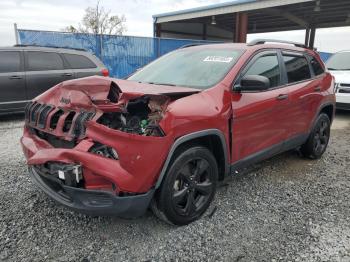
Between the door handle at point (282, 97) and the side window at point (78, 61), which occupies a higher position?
the side window at point (78, 61)

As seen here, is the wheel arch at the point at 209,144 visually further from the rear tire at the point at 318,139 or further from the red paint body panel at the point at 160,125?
the rear tire at the point at 318,139

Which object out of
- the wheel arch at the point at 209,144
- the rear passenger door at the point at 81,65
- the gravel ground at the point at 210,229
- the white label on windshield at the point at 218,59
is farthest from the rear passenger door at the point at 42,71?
the wheel arch at the point at 209,144

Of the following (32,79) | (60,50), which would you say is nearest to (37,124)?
(32,79)

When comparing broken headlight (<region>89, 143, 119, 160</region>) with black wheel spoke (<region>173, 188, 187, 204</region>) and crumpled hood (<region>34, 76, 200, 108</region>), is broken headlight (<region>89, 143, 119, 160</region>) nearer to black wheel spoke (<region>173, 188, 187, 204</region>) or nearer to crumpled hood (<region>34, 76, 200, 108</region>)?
crumpled hood (<region>34, 76, 200, 108</region>)

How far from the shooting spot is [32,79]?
7.26 metres

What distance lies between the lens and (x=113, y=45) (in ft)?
41.7

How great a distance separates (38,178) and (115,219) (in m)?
0.83

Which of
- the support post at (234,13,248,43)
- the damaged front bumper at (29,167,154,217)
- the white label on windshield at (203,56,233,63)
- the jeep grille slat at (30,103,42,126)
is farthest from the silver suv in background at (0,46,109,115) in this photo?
the support post at (234,13,248,43)

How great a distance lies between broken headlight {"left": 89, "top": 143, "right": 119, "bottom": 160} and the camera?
2438 millimetres

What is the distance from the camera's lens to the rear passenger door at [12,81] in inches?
275

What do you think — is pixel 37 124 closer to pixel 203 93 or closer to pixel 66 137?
pixel 66 137

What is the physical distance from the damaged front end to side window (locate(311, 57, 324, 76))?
9.56ft

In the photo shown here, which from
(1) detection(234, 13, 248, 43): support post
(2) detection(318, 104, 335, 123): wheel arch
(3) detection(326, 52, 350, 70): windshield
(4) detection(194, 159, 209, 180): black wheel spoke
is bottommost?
(4) detection(194, 159, 209, 180): black wheel spoke

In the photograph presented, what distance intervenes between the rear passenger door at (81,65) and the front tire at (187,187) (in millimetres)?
5603
